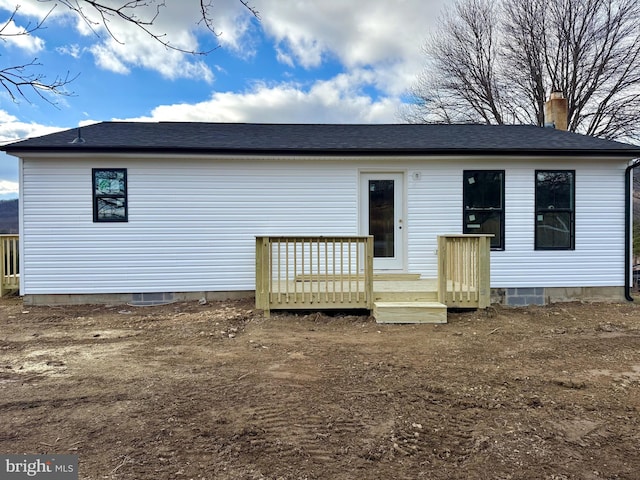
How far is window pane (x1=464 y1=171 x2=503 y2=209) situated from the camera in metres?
7.32

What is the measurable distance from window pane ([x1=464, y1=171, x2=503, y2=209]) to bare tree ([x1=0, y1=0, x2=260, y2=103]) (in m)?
5.57

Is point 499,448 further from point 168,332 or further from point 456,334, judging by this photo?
point 168,332

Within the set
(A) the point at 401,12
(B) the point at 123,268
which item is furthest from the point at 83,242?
(A) the point at 401,12

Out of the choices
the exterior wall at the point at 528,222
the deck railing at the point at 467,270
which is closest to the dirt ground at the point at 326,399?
the deck railing at the point at 467,270

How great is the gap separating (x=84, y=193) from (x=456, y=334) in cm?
652

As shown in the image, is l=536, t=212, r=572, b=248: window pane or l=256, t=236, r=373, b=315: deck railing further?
l=536, t=212, r=572, b=248: window pane

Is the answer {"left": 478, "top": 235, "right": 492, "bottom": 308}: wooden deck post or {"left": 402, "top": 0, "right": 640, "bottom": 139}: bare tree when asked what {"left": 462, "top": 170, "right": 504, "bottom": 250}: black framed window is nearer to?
{"left": 478, "top": 235, "right": 492, "bottom": 308}: wooden deck post

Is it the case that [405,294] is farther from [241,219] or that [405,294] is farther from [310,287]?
[241,219]

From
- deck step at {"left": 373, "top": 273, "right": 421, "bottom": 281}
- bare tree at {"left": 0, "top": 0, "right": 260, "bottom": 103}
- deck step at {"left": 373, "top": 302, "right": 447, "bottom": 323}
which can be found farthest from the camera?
deck step at {"left": 373, "top": 273, "right": 421, "bottom": 281}

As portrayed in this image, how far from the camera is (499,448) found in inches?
95.5

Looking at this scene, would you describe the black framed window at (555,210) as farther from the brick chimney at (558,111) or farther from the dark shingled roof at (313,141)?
the brick chimney at (558,111)

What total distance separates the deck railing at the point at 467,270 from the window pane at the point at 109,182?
18.3ft

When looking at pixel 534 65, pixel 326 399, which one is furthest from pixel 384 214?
pixel 534 65

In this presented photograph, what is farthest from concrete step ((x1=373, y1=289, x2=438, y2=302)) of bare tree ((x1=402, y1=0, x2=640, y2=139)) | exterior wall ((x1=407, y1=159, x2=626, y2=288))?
bare tree ((x1=402, y1=0, x2=640, y2=139))
